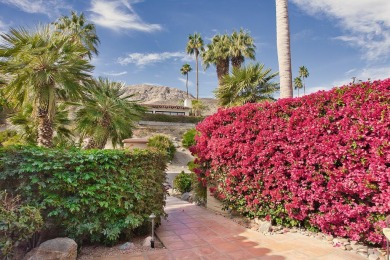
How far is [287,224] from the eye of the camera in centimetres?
535

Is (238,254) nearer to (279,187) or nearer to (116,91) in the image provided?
(279,187)

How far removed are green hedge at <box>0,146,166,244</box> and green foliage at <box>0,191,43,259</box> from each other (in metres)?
0.37

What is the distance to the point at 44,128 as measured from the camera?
920 centimetres

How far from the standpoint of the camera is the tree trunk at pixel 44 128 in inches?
360

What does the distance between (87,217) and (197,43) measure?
42902mm

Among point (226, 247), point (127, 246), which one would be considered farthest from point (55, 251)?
point (226, 247)

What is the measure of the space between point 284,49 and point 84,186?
637 centimetres

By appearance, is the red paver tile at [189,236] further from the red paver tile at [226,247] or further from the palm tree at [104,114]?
the palm tree at [104,114]

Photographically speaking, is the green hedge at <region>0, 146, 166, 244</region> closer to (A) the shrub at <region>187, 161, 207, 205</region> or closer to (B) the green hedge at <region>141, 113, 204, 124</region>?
(A) the shrub at <region>187, 161, 207, 205</region>

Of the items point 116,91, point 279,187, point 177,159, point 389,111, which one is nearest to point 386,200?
point 389,111

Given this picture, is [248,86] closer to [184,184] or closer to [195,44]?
[184,184]

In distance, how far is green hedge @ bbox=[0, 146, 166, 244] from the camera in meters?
3.89

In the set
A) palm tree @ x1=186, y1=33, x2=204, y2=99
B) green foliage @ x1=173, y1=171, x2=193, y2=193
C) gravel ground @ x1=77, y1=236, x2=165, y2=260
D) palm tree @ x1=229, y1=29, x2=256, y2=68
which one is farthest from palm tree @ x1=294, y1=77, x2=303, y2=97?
gravel ground @ x1=77, y1=236, x2=165, y2=260

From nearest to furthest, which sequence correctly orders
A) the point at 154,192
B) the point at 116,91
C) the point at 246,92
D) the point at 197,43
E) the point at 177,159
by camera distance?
the point at 154,192 → the point at 116,91 → the point at 246,92 → the point at 177,159 → the point at 197,43
